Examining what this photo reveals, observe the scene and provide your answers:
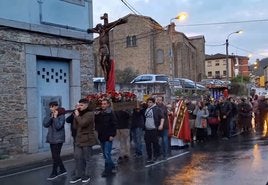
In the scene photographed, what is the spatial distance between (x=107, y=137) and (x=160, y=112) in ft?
7.63

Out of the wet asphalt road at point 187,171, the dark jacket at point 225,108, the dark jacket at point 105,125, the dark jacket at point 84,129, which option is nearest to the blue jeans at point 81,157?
the dark jacket at point 84,129

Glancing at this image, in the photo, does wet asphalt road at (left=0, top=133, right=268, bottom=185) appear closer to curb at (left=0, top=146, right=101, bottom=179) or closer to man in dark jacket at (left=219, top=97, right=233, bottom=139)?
curb at (left=0, top=146, right=101, bottom=179)

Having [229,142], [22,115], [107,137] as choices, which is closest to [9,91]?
[22,115]

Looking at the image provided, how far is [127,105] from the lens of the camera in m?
12.1

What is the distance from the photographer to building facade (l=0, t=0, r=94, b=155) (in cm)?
1404

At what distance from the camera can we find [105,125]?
33.3 ft

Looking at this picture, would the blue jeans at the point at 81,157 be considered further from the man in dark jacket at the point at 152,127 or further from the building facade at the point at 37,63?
the building facade at the point at 37,63

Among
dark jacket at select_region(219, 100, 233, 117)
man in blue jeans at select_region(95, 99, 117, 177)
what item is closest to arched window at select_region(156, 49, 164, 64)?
dark jacket at select_region(219, 100, 233, 117)

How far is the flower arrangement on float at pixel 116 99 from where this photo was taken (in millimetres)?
11133

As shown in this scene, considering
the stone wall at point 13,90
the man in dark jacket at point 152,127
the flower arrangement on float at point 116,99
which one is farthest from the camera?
the stone wall at point 13,90

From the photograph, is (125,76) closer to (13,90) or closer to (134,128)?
(13,90)

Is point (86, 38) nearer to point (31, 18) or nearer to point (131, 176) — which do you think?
point (31, 18)

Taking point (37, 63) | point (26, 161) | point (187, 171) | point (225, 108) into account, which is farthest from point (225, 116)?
point (26, 161)

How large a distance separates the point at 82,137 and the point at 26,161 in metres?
3.73
